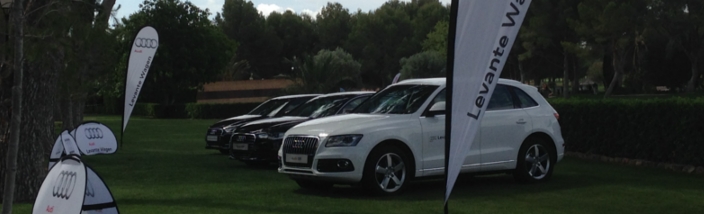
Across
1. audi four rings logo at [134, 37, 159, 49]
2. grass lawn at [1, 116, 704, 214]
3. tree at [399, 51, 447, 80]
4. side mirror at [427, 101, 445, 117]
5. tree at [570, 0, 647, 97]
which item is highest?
tree at [570, 0, 647, 97]

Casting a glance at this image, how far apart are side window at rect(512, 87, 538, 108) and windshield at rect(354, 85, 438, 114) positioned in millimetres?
1390

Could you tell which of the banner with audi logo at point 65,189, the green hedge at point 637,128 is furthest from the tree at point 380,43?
the banner with audi logo at point 65,189

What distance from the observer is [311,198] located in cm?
1215

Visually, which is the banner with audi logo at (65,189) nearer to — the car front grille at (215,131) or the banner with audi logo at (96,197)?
the banner with audi logo at (96,197)

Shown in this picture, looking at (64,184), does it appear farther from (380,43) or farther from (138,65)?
(380,43)

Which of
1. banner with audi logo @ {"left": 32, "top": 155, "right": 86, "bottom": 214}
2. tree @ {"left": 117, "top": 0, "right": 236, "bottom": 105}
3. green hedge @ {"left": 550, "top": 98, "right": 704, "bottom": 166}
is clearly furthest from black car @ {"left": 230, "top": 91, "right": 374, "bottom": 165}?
tree @ {"left": 117, "top": 0, "right": 236, "bottom": 105}

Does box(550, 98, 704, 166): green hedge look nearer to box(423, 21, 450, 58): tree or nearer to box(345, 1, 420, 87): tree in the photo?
box(423, 21, 450, 58): tree

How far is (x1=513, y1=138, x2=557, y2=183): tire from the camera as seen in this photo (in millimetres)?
13359

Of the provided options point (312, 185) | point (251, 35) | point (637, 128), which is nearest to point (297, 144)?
point (312, 185)

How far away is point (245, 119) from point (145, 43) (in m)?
2.69

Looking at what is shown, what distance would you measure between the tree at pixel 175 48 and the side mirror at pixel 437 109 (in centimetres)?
5524

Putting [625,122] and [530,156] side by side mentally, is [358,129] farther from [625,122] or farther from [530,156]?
[625,122]

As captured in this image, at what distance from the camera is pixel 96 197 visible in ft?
23.1

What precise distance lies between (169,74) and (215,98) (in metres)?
13.5
